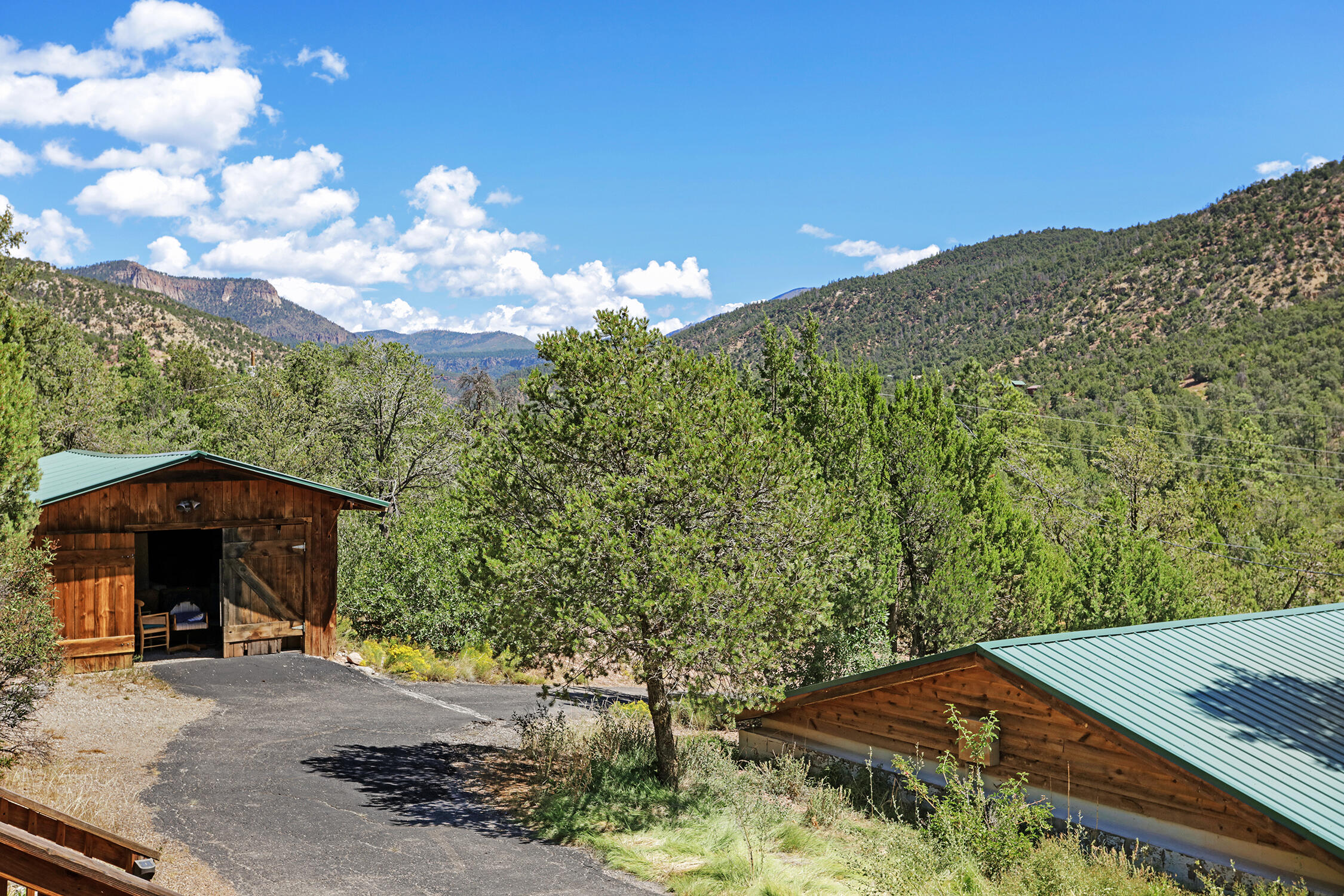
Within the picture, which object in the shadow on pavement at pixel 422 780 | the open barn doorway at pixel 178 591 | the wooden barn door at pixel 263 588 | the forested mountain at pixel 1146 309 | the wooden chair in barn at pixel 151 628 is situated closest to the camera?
the shadow on pavement at pixel 422 780

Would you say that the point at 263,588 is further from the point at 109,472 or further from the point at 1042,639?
the point at 1042,639

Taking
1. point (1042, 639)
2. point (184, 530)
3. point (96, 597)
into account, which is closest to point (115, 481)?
point (96, 597)

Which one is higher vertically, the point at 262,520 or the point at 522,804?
the point at 262,520

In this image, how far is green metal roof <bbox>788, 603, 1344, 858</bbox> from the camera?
8094 millimetres

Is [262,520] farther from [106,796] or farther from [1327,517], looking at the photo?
[1327,517]

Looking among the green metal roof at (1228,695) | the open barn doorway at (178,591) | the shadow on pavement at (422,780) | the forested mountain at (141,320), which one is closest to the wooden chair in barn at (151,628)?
the open barn doorway at (178,591)

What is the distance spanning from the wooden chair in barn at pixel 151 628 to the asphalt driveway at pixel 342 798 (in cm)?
155

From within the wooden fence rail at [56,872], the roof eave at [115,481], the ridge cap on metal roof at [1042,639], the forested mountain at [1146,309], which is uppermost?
the forested mountain at [1146,309]

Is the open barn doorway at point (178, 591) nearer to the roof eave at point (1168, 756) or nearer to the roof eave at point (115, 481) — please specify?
the roof eave at point (115, 481)

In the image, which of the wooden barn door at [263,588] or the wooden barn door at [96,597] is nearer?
the wooden barn door at [96,597]

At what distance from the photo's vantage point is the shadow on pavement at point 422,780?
9789 millimetres

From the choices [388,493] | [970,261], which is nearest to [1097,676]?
[388,493]

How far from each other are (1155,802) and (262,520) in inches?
621

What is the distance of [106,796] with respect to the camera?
9.21 meters
